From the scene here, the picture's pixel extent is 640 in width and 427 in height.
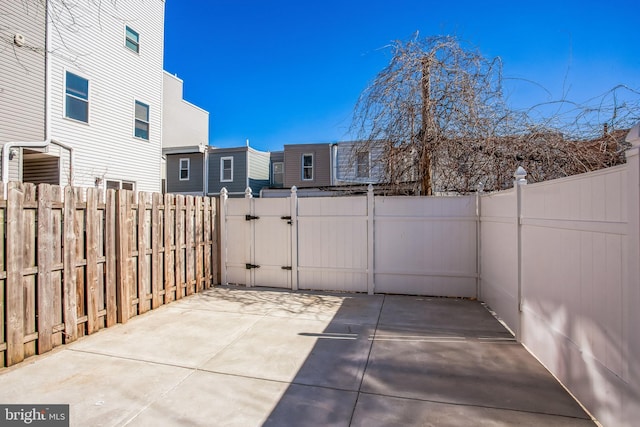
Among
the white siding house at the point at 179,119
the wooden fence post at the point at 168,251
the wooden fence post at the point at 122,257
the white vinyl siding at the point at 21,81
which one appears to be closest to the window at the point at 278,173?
the white siding house at the point at 179,119

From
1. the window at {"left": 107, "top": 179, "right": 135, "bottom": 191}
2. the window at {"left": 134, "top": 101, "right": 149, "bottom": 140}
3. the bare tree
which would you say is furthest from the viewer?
the window at {"left": 134, "top": 101, "right": 149, "bottom": 140}

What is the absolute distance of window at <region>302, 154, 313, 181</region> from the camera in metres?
16.4

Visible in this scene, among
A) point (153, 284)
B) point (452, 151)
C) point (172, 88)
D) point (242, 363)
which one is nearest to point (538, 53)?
point (452, 151)

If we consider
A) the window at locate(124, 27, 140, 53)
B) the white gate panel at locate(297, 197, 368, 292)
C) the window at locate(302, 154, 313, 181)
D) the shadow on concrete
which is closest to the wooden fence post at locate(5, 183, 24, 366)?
the shadow on concrete

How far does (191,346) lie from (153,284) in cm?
174

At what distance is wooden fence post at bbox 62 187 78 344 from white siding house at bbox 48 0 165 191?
4915 millimetres

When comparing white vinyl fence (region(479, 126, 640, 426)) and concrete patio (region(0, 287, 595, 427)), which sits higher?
white vinyl fence (region(479, 126, 640, 426))

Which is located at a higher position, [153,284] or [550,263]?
[550,263]

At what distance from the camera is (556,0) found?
4402mm

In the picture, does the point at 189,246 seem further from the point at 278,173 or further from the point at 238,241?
the point at 278,173

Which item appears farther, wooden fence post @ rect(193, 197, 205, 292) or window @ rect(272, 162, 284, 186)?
window @ rect(272, 162, 284, 186)

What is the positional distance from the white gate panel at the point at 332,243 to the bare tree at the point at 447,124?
1.01 meters

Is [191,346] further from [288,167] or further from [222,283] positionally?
[288,167]

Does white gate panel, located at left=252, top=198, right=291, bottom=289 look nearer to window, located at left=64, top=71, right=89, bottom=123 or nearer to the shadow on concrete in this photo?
the shadow on concrete
